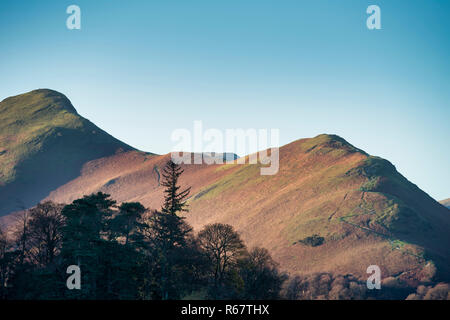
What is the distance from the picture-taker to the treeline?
48938 mm

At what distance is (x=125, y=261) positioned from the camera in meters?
50.9

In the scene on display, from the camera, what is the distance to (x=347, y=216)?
332ft

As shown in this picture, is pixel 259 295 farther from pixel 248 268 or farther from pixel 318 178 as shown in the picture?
pixel 318 178

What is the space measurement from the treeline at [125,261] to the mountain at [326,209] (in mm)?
31456

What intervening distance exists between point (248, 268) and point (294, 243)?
136 feet

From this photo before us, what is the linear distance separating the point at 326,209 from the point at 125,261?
2622 inches

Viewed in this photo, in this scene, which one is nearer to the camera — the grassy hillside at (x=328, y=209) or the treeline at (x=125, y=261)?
the treeline at (x=125, y=261)

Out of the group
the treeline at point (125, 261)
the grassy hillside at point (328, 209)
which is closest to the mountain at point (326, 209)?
the grassy hillside at point (328, 209)

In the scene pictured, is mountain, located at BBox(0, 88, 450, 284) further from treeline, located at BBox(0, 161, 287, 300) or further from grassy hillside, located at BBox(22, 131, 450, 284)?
treeline, located at BBox(0, 161, 287, 300)

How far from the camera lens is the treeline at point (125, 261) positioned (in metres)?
48.9

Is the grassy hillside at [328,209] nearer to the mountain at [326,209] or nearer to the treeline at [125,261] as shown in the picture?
the mountain at [326,209]

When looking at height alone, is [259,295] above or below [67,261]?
below

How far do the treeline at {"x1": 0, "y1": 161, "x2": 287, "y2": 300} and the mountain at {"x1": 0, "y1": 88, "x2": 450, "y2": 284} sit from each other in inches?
1238
